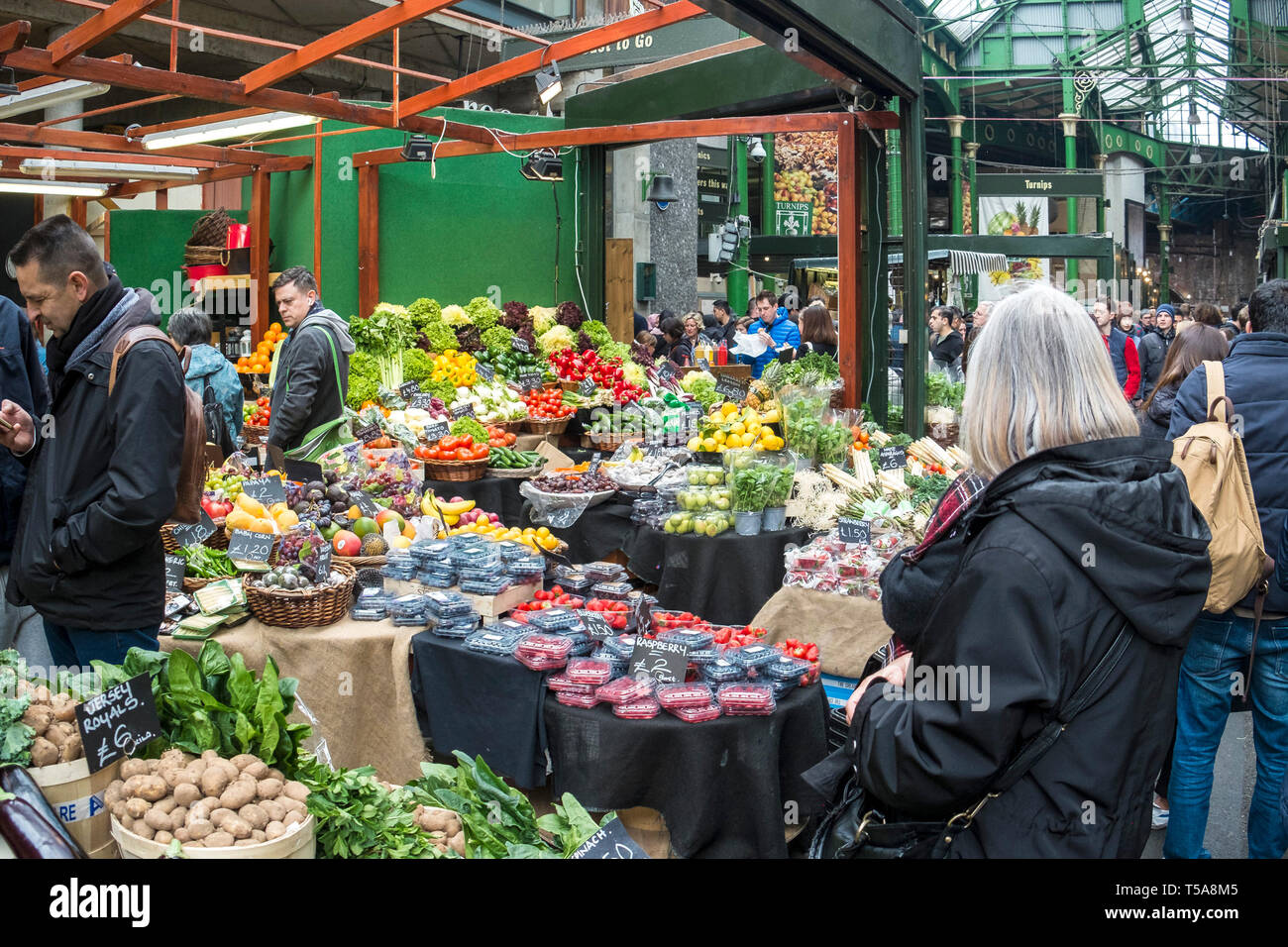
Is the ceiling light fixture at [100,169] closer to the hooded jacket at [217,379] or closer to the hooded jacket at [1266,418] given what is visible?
the hooded jacket at [217,379]

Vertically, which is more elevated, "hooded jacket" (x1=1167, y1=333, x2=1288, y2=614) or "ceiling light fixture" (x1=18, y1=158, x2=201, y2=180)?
"ceiling light fixture" (x1=18, y1=158, x2=201, y2=180)

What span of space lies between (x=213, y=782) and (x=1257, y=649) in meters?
3.32

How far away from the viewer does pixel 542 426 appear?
346 inches

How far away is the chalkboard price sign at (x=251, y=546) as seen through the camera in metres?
4.56

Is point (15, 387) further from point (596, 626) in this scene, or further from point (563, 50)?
point (563, 50)

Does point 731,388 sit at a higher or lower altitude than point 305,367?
lower

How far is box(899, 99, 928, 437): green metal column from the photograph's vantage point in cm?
851

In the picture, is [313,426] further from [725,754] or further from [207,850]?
[207,850]

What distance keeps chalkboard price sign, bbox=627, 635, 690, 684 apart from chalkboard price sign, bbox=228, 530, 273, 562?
5.66 ft

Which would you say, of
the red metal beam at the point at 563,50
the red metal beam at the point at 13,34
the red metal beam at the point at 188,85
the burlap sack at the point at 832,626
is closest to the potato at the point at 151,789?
the burlap sack at the point at 832,626

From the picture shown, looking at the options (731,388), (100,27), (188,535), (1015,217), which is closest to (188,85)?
(100,27)

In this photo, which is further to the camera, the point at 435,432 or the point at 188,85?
the point at 188,85

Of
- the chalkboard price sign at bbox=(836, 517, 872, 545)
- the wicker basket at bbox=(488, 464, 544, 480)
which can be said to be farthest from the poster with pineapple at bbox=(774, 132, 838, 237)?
the chalkboard price sign at bbox=(836, 517, 872, 545)

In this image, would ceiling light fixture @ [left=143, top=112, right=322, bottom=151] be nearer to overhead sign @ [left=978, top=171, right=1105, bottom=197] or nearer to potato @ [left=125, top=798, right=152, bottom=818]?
potato @ [left=125, top=798, right=152, bottom=818]
